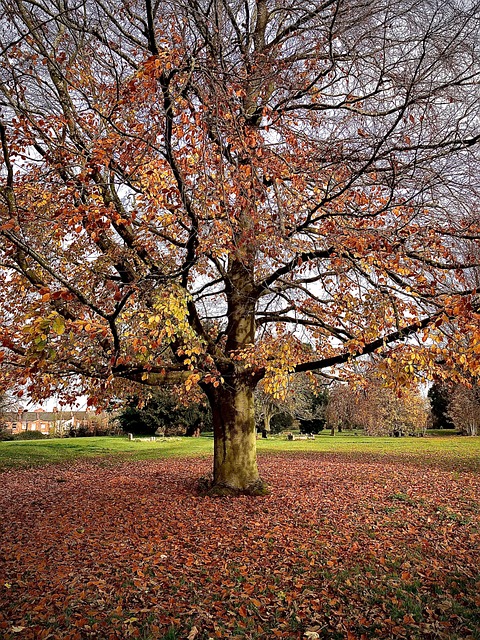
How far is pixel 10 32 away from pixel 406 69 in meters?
5.79

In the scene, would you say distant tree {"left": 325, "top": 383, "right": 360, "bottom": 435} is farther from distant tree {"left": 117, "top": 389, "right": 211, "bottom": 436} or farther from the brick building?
the brick building

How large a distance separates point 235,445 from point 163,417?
27177 mm

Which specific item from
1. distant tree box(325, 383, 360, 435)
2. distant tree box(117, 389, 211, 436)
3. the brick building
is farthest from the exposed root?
distant tree box(325, 383, 360, 435)

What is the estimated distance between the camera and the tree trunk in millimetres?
10039

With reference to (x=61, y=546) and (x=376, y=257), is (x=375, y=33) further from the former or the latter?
(x=61, y=546)

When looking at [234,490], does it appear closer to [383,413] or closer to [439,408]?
[383,413]

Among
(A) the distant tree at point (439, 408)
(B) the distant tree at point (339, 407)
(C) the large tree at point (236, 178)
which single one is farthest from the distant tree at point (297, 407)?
(C) the large tree at point (236, 178)

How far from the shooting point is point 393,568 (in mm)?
6008

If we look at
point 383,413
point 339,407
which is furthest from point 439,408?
point 339,407

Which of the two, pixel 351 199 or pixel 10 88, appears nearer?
pixel 10 88

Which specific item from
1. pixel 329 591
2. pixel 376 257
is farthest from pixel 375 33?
pixel 329 591

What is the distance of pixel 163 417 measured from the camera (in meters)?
36.2

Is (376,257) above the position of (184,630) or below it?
above

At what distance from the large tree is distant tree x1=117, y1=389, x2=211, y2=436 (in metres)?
25.7
